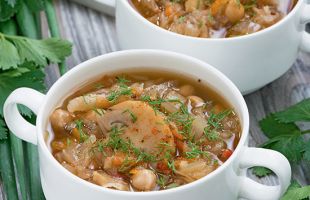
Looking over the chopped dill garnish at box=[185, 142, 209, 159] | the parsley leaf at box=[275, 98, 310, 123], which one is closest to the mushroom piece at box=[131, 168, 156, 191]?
the chopped dill garnish at box=[185, 142, 209, 159]

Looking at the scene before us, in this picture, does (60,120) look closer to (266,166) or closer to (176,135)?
(176,135)

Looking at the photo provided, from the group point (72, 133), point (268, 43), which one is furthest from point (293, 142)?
point (72, 133)

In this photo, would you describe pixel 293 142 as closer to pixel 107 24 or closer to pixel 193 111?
pixel 193 111

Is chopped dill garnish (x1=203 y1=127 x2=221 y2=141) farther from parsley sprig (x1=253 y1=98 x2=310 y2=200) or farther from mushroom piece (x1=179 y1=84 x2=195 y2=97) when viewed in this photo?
parsley sprig (x1=253 y1=98 x2=310 y2=200)

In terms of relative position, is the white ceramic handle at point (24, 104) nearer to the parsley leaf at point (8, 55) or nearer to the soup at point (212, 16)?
the parsley leaf at point (8, 55)

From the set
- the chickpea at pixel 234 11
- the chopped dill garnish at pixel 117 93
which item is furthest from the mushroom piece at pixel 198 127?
the chickpea at pixel 234 11

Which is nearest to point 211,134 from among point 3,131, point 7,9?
point 3,131
